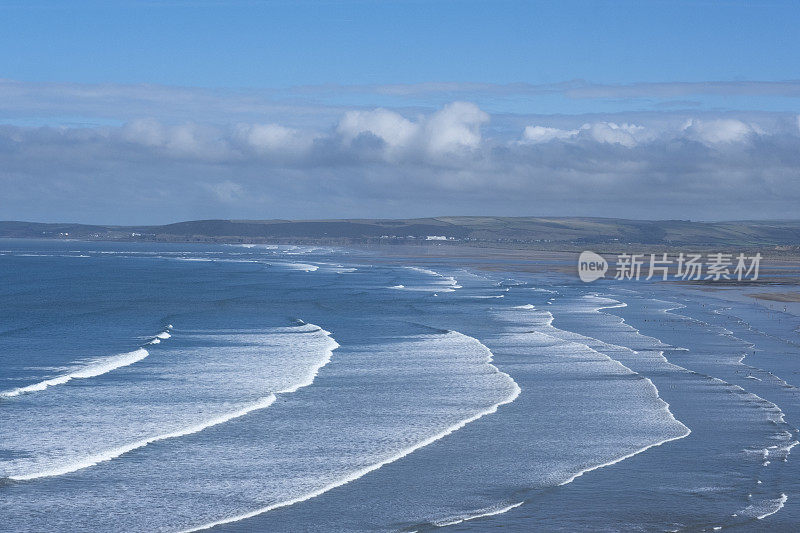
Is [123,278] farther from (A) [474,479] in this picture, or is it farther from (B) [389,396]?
(A) [474,479]

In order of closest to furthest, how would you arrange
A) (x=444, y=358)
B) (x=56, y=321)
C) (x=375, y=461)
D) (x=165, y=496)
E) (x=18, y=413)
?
(x=165, y=496) < (x=375, y=461) < (x=18, y=413) < (x=444, y=358) < (x=56, y=321)

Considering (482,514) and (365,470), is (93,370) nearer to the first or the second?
(365,470)

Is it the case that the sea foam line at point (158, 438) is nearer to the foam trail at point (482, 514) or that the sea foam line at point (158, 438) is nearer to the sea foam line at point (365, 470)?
the sea foam line at point (365, 470)

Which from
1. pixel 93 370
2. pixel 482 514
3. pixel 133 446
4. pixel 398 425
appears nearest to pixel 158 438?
pixel 133 446

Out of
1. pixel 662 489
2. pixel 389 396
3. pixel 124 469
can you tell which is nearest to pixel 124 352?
pixel 389 396

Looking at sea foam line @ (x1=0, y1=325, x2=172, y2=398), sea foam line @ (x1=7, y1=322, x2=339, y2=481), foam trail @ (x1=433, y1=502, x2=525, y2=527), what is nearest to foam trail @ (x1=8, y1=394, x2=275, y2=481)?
sea foam line @ (x1=7, y1=322, x2=339, y2=481)

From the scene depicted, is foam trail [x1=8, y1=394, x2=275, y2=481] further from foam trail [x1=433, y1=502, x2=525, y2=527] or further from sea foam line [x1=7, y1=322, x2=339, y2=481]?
foam trail [x1=433, y1=502, x2=525, y2=527]
